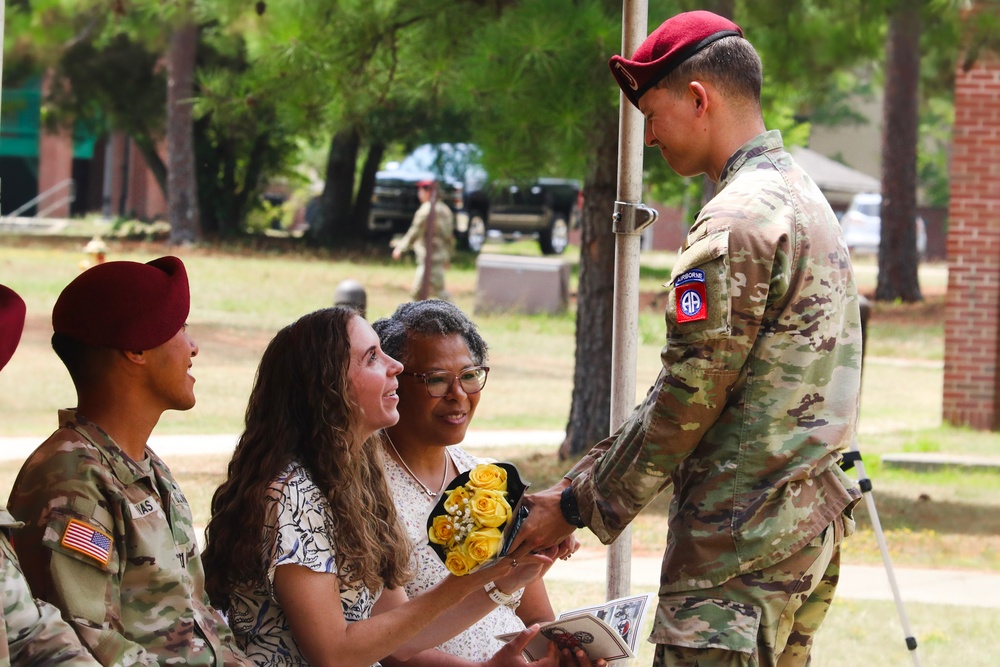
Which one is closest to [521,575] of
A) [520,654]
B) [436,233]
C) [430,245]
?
[520,654]

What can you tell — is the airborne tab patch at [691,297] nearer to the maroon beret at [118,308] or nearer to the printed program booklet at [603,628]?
the printed program booklet at [603,628]

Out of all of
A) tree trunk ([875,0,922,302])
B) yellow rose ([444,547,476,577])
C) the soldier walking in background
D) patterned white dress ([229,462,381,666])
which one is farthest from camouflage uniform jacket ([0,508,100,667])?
tree trunk ([875,0,922,302])

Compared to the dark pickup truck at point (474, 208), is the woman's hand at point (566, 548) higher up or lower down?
lower down

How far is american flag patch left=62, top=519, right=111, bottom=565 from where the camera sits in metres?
2.39

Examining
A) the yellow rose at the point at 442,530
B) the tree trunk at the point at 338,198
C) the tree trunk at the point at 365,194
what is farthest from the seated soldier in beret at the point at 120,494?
the tree trunk at the point at 365,194

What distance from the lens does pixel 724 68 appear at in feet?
8.63

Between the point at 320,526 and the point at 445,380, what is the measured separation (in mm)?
662

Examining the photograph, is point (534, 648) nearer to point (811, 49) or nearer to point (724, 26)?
point (724, 26)

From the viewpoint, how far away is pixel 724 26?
266cm

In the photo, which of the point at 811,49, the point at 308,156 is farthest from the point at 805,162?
the point at 811,49

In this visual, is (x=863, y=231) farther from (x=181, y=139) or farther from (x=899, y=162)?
(x=181, y=139)

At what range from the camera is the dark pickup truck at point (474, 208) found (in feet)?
89.2

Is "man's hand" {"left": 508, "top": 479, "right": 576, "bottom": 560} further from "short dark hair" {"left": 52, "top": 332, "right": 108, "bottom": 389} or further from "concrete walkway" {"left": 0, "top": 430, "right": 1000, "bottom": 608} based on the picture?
"concrete walkway" {"left": 0, "top": 430, "right": 1000, "bottom": 608}

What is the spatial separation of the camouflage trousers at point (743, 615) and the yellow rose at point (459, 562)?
1.34ft
